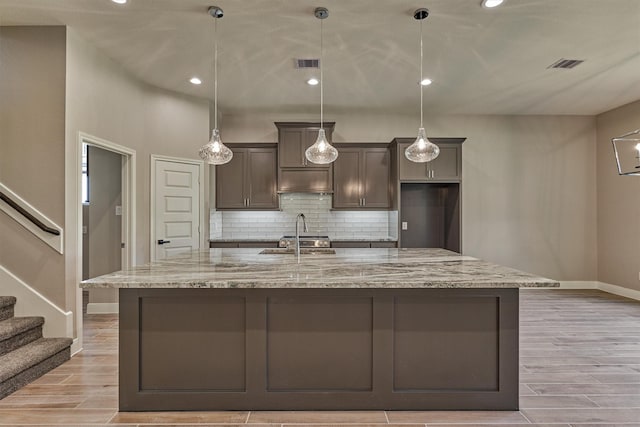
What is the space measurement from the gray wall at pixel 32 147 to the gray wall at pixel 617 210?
712cm

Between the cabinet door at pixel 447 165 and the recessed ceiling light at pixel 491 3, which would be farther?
the cabinet door at pixel 447 165

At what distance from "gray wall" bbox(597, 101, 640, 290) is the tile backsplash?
3.43 m

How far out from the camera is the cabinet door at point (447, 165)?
17.5 feet

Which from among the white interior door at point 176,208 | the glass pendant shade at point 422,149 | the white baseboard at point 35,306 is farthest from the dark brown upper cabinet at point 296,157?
the white baseboard at point 35,306

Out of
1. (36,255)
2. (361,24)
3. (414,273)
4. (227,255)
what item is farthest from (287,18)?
(36,255)

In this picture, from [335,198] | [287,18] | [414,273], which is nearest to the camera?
[414,273]

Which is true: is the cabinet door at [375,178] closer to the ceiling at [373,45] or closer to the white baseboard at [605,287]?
the ceiling at [373,45]

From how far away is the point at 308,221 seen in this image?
594 centimetres

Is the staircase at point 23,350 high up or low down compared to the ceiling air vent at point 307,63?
down

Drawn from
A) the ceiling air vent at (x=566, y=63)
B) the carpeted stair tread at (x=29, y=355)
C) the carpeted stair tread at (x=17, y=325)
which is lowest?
the carpeted stair tread at (x=29, y=355)

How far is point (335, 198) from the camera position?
5.62 m

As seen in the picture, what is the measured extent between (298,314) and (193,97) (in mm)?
3965

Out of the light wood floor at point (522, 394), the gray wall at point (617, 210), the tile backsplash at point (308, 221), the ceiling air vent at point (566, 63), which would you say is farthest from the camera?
the tile backsplash at point (308, 221)

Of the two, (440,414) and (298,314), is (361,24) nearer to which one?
(298,314)
